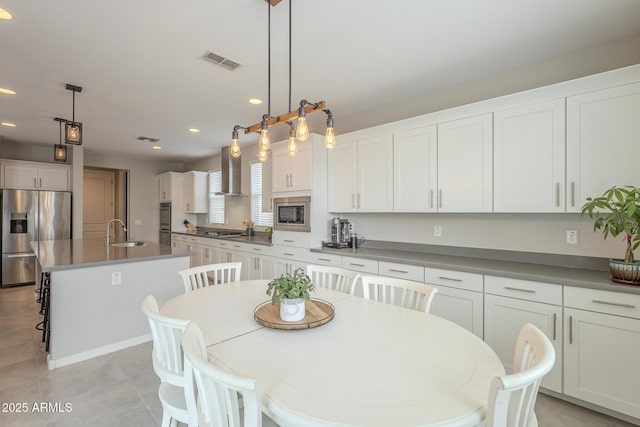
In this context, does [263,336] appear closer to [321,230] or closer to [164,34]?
[164,34]

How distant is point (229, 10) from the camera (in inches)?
75.9

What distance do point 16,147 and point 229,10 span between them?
629cm

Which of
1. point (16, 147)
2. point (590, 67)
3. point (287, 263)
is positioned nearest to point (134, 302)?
point (287, 263)

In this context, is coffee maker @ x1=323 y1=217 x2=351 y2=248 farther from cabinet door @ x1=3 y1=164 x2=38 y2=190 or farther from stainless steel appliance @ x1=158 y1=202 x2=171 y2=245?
cabinet door @ x1=3 y1=164 x2=38 y2=190

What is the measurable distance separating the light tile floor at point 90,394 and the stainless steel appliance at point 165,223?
4.05 m

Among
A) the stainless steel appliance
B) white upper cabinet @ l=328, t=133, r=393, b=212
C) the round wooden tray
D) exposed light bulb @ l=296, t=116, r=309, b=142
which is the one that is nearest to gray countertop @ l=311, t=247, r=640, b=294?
white upper cabinet @ l=328, t=133, r=393, b=212

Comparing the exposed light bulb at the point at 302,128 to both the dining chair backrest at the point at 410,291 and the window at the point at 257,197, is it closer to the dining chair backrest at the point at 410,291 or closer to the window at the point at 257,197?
the dining chair backrest at the point at 410,291

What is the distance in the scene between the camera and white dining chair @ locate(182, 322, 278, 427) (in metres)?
0.78

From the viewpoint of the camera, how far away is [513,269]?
2.31 metres

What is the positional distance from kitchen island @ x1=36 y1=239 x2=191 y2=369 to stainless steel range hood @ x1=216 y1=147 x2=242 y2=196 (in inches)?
99.8

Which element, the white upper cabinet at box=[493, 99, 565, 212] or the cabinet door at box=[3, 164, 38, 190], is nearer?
the white upper cabinet at box=[493, 99, 565, 212]

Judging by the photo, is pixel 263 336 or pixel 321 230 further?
pixel 321 230

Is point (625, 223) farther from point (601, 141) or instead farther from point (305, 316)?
point (305, 316)

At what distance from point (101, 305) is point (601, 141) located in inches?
171
